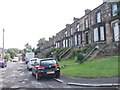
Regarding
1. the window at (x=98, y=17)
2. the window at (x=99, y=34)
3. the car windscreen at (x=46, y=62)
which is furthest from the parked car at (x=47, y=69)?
the window at (x=98, y=17)

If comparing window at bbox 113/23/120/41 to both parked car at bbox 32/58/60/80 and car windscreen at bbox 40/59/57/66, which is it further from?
parked car at bbox 32/58/60/80

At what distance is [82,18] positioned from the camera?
1511 inches

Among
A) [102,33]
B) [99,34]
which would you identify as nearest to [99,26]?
[102,33]

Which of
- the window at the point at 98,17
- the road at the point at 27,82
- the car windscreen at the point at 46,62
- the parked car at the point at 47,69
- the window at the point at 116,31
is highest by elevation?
the window at the point at 98,17

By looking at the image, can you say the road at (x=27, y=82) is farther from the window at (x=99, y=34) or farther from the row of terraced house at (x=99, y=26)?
the window at (x=99, y=34)

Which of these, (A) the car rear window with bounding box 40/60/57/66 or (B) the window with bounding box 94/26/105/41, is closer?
(A) the car rear window with bounding box 40/60/57/66

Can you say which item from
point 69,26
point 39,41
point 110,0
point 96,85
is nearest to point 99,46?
point 110,0

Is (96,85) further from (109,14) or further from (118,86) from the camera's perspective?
(109,14)

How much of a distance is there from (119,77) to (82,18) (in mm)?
26709

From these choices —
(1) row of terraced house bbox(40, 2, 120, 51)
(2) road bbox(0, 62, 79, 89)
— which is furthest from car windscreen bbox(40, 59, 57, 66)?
(1) row of terraced house bbox(40, 2, 120, 51)

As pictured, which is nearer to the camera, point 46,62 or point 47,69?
point 47,69

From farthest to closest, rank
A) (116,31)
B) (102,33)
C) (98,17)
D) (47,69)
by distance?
(98,17) < (102,33) < (116,31) < (47,69)

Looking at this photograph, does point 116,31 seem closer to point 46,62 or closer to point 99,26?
point 99,26

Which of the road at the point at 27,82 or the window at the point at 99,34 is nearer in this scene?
the road at the point at 27,82
